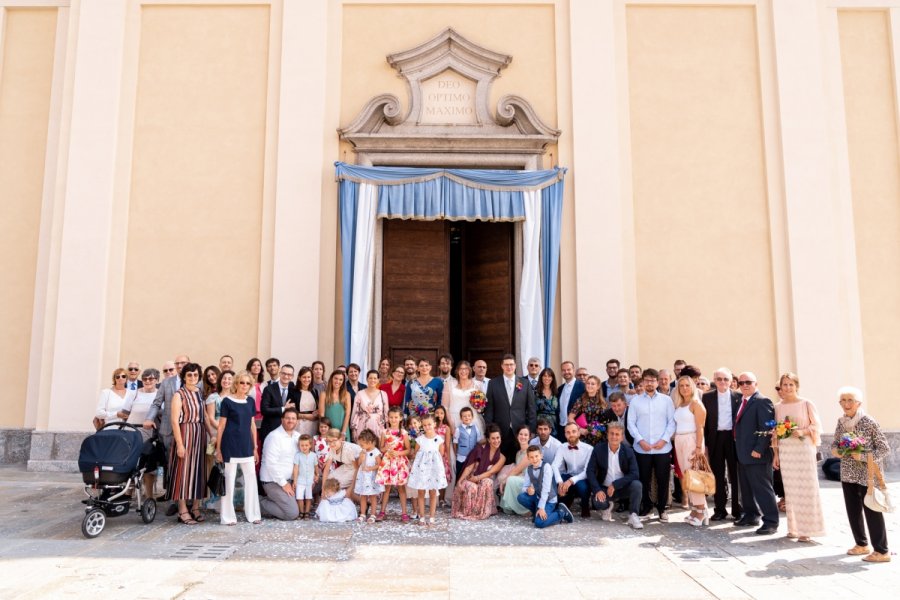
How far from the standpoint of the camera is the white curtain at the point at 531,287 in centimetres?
981

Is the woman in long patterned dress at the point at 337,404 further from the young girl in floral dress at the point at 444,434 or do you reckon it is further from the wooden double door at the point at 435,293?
the wooden double door at the point at 435,293

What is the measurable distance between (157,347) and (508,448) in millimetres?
5360

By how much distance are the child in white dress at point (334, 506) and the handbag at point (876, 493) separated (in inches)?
183

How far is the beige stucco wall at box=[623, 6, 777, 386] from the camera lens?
32.9ft

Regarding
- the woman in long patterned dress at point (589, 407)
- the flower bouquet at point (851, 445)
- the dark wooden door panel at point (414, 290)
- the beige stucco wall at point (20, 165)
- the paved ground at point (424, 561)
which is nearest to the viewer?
the paved ground at point (424, 561)

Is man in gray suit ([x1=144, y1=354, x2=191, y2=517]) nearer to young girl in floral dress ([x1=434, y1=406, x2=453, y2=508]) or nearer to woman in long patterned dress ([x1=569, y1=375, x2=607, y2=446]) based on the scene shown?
young girl in floral dress ([x1=434, y1=406, x2=453, y2=508])

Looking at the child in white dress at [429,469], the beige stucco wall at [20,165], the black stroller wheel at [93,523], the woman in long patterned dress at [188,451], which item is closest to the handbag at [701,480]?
the child in white dress at [429,469]

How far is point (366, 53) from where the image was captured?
34.6 ft

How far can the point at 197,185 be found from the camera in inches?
405

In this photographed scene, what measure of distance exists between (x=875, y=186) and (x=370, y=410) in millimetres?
8097

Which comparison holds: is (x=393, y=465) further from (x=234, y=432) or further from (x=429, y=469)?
(x=234, y=432)

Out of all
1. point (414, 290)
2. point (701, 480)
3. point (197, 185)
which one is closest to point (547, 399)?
point (701, 480)

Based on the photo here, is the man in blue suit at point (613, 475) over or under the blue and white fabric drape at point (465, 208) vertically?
under

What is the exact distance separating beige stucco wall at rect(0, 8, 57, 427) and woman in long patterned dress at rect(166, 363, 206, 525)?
4739 mm
